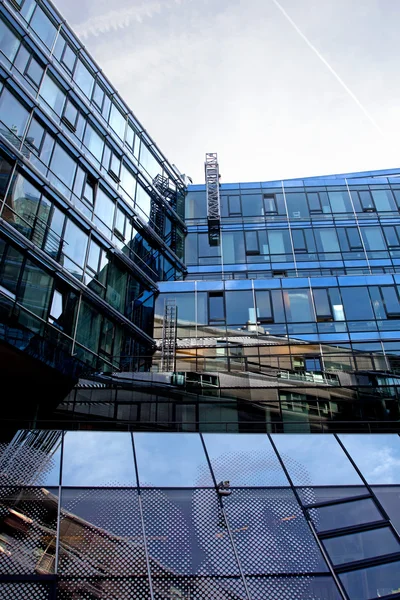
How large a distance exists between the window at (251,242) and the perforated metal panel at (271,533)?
2059 cm

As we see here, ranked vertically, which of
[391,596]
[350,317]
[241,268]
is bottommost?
[391,596]

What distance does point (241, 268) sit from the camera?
28.2 meters

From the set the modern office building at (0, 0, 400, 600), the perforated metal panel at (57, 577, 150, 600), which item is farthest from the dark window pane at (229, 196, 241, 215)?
the perforated metal panel at (57, 577, 150, 600)

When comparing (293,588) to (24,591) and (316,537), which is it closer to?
(316,537)

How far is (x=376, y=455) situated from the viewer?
1156 cm

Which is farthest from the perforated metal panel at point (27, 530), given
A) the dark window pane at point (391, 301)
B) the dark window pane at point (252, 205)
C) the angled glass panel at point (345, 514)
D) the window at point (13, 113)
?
the dark window pane at point (252, 205)

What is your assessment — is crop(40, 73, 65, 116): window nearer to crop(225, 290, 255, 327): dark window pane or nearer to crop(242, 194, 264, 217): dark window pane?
crop(225, 290, 255, 327): dark window pane

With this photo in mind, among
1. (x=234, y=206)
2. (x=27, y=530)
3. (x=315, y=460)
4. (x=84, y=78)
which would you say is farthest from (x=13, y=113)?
(x=234, y=206)

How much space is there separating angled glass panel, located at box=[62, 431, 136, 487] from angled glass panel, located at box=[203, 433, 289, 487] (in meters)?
2.13

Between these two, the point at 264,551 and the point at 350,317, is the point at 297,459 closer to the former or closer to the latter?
the point at 264,551

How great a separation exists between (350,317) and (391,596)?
58.9ft

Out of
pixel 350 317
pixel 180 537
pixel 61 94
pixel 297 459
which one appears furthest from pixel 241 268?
pixel 180 537

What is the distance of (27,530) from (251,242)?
23744 millimetres

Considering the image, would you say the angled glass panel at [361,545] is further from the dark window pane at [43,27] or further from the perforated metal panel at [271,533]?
the dark window pane at [43,27]
